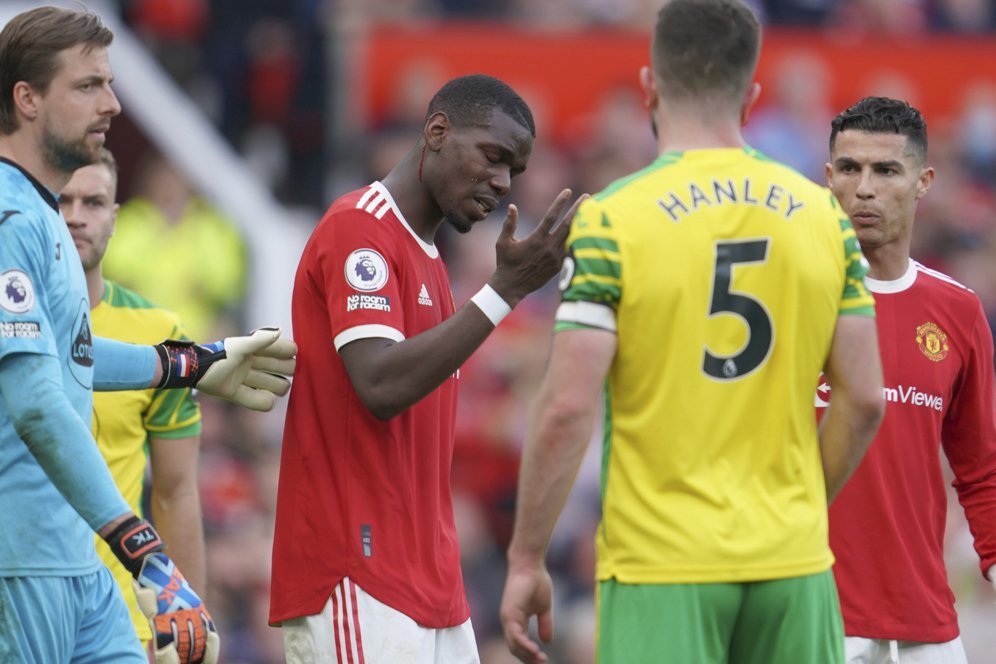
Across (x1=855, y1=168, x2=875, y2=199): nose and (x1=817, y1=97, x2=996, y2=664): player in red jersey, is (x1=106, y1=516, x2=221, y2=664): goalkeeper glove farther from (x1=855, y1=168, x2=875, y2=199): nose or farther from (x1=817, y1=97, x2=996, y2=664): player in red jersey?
(x1=855, y1=168, x2=875, y2=199): nose

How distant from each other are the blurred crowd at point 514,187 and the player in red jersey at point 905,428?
5.84m

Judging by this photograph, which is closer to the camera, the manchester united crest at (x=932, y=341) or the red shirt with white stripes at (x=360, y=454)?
the red shirt with white stripes at (x=360, y=454)

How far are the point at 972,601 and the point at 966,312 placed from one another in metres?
5.90

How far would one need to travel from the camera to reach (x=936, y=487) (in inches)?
225

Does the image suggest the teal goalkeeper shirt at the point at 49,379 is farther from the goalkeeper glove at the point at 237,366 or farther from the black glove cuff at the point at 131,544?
the goalkeeper glove at the point at 237,366

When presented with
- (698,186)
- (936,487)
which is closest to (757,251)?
(698,186)

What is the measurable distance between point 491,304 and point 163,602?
140 centimetres

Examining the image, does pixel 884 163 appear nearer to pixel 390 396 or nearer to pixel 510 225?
pixel 510 225

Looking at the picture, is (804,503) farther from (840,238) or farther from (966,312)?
(966,312)

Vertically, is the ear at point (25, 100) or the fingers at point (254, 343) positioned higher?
the ear at point (25, 100)

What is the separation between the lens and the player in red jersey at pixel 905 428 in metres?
5.64

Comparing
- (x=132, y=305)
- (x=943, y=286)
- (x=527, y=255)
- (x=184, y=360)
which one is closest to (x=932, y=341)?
(x=943, y=286)

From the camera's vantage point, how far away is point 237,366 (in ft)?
18.7

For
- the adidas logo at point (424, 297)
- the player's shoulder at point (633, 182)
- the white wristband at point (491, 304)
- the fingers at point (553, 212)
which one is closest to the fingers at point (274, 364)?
the adidas logo at point (424, 297)
